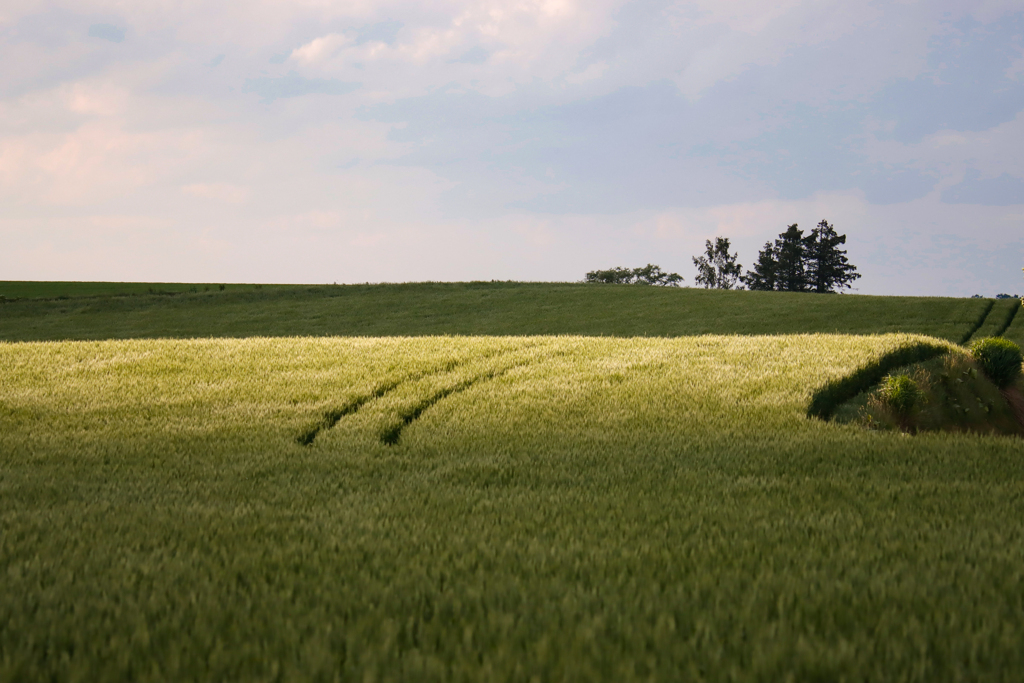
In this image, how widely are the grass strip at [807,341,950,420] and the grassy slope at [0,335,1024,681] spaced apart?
0.44 metres

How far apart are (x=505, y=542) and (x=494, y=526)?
0.36m

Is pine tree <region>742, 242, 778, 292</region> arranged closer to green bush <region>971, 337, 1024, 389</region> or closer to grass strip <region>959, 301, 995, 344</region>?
grass strip <region>959, 301, 995, 344</region>

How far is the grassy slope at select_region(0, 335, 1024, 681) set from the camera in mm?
2881

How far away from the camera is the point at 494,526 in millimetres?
4602

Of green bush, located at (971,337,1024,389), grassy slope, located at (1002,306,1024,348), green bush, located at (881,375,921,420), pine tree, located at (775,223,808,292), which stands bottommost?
green bush, located at (881,375,921,420)

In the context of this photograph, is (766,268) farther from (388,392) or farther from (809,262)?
(388,392)

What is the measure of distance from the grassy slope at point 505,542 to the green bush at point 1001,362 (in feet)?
15.9

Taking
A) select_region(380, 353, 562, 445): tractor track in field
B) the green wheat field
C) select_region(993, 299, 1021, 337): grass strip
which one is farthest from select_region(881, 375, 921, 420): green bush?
select_region(993, 299, 1021, 337): grass strip

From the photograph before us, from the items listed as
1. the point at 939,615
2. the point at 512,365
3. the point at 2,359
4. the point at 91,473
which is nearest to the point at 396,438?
the point at 91,473

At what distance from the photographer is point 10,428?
892cm

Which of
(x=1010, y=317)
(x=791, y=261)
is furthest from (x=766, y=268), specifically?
(x=1010, y=317)

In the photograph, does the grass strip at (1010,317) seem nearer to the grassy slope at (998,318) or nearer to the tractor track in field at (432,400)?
the grassy slope at (998,318)

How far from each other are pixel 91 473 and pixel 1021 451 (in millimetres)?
10059

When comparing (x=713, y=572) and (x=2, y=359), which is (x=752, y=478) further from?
(x=2, y=359)
